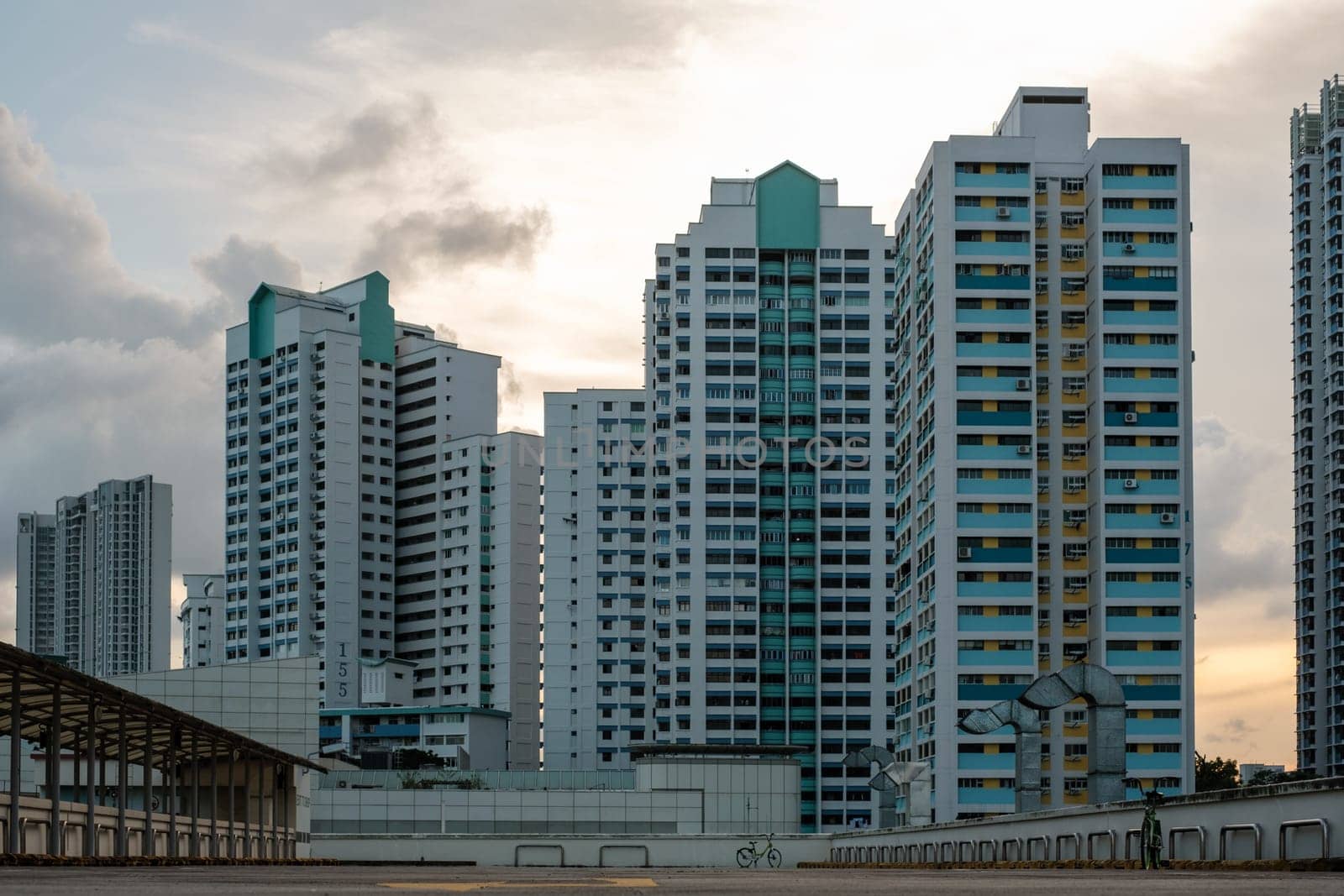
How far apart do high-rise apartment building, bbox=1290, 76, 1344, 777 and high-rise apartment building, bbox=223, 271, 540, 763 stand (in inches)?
2701

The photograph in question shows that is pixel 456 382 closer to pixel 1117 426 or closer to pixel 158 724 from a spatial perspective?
pixel 1117 426

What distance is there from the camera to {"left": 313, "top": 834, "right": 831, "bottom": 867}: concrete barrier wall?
95000 mm

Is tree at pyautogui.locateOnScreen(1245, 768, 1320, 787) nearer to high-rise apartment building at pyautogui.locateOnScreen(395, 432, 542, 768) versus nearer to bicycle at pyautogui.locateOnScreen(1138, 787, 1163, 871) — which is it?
high-rise apartment building at pyautogui.locateOnScreen(395, 432, 542, 768)

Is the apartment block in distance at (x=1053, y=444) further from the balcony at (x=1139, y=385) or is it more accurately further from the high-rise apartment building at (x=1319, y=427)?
the high-rise apartment building at (x=1319, y=427)

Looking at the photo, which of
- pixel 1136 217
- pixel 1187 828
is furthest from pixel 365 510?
pixel 1187 828

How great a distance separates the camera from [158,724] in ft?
149

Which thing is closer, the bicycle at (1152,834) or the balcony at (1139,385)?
the bicycle at (1152,834)

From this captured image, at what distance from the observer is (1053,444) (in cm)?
11006

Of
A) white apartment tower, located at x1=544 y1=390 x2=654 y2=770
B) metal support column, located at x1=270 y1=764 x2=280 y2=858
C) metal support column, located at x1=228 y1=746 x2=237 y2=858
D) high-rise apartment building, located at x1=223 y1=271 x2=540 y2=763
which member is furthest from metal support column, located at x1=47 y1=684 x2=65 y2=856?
high-rise apartment building, located at x1=223 y1=271 x2=540 y2=763

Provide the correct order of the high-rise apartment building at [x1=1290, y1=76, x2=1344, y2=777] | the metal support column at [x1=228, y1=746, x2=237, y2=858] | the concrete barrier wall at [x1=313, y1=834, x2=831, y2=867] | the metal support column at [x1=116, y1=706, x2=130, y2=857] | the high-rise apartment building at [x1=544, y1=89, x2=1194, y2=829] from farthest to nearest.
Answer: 1. the high-rise apartment building at [x1=1290, y1=76, x2=1344, y2=777]
2. the high-rise apartment building at [x1=544, y1=89, x2=1194, y2=829]
3. the concrete barrier wall at [x1=313, y1=834, x2=831, y2=867]
4. the metal support column at [x1=228, y1=746, x2=237, y2=858]
5. the metal support column at [x1=116, y1=706, x2=130, y2=857]

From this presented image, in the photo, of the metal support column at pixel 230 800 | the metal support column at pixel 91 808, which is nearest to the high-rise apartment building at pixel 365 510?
the metal support column at pixel 230 800

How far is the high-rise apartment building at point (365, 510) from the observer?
173m

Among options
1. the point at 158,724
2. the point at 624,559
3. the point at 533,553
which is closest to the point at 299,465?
the point at 533,553

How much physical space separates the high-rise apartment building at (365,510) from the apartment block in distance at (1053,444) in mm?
68107
